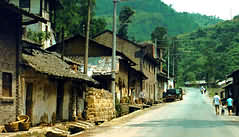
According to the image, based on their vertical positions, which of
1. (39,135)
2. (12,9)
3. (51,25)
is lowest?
(39,135)

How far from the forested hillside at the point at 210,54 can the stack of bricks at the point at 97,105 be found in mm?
88479

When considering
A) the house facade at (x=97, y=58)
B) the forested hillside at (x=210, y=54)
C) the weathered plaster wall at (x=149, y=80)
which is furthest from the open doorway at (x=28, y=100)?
the forested hillside at (x=210, y=54)

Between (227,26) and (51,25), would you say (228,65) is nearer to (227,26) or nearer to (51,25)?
(227,26)

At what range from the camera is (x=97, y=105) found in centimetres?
2592

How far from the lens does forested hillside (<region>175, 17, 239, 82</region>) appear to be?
11957 cm

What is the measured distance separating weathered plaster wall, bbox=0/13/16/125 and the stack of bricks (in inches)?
320

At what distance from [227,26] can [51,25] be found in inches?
4216

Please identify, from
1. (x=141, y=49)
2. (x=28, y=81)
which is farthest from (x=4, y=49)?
(x=141, y=49)

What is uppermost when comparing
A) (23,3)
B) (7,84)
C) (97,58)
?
(23,3)

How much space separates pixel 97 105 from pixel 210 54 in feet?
355

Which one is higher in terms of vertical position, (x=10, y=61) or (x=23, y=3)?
(x=23, y=3)

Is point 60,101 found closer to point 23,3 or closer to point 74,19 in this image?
point 23,3

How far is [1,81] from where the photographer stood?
16594 millimetres

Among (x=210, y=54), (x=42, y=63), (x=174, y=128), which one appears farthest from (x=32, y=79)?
(x=210, y=54)
